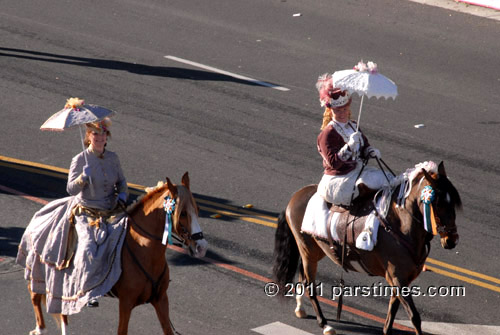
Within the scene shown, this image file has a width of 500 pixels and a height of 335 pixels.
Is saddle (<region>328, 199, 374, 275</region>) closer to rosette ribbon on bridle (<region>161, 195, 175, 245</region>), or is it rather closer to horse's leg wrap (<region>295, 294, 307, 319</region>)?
horse's leg wrap (<region>295, 294, 307, 319</region>)

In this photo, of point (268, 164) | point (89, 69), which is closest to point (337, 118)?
point (268, 164)

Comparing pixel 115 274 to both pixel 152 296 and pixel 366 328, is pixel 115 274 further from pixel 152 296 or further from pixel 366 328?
pixel 366 328

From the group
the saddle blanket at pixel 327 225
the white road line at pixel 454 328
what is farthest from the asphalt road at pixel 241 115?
the saddle blanket at pixel 327 225

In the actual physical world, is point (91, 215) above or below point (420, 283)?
above

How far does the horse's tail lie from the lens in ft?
36.2

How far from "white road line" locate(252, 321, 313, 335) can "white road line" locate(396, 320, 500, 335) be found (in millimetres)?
1315

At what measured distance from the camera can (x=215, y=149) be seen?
16.0 metres

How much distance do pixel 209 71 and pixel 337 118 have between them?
9.83 metres

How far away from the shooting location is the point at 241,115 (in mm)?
17562

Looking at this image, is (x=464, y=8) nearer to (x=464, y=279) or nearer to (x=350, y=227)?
(x=464, y=279)

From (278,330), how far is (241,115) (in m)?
7.63

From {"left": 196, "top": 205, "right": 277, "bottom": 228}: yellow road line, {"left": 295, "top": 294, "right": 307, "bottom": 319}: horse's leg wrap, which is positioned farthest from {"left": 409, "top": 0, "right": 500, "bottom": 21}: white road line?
{"left": 295, "top": 294, "right": 307, "bottom": 319}: horse's leg wrap

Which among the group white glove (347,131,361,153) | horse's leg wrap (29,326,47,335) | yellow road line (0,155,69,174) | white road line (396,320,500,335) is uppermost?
white glove (347,131,361,153)

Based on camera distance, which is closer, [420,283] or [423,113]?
[420,283]
